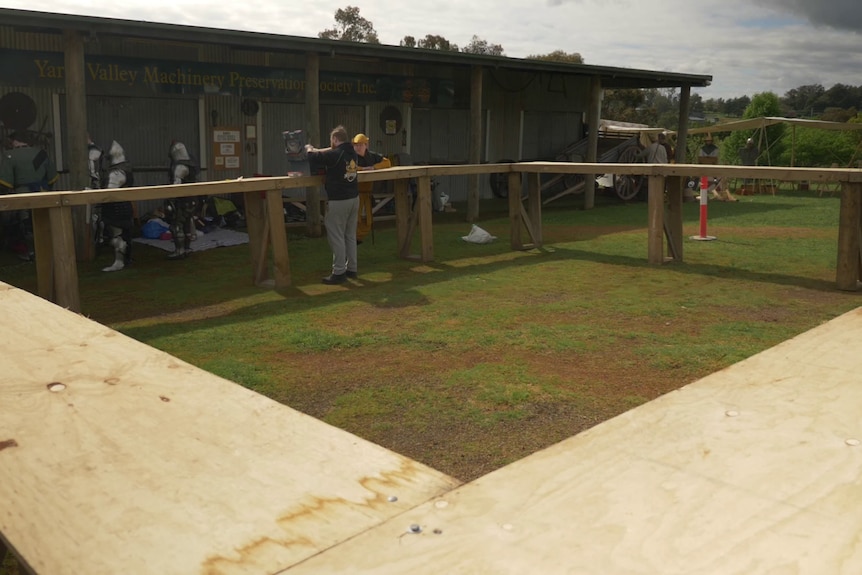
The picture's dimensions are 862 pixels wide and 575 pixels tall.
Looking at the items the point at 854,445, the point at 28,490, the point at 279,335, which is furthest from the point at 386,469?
the point at 279,335

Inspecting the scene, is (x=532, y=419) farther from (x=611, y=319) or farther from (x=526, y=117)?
(x=526, y=117)

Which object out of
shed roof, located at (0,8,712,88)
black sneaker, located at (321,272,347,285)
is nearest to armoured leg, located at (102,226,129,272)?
shed roof, located at (0,8,712,88)

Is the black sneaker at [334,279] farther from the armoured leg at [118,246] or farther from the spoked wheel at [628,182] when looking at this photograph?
the spoked wheel at [628,182]

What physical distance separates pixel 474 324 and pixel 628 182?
14.6 metres

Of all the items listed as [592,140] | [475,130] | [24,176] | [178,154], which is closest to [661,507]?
[24,176]

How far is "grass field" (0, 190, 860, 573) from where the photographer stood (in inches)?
203

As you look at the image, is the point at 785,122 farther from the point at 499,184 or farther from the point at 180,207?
the point at 180,207

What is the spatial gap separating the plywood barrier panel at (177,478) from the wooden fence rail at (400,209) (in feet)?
18.1

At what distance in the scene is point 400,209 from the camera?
10.9m

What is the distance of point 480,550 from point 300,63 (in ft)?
50.1

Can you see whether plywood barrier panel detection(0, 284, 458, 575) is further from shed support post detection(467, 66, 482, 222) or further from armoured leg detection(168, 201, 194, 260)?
shed support post detection(467, 66, 482, 222)

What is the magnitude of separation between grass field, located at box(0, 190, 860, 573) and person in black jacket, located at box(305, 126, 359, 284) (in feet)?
1.24

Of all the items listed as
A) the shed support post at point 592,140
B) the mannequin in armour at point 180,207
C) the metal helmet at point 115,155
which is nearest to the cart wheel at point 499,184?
the shed support post at point 592,140

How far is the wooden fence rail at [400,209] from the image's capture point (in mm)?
7078
